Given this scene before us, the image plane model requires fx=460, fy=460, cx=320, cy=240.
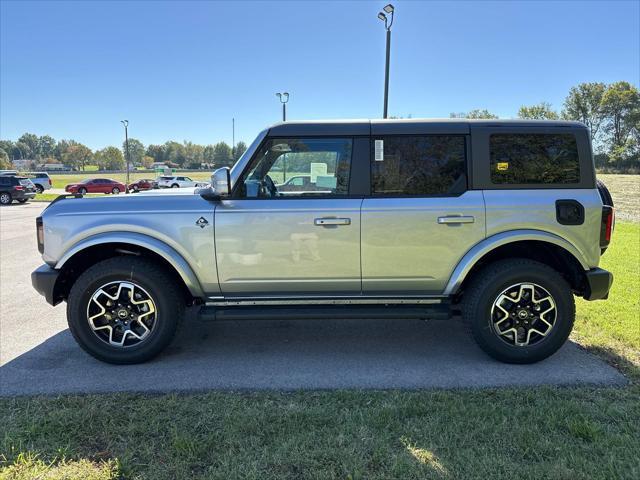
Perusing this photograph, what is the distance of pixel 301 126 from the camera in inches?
153

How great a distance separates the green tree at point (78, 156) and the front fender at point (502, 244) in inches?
5787

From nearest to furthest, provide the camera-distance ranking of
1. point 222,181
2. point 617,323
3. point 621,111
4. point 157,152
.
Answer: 1. point 222,181
2. point 617,323
3. point 621,111
4. point 157,152

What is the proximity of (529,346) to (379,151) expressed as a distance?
2050 millimetres

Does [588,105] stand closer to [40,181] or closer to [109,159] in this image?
[40,181]

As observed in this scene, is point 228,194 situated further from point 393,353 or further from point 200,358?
point 393,353

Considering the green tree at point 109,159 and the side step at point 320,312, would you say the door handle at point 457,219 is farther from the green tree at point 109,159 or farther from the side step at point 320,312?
the green tree at point 109,159

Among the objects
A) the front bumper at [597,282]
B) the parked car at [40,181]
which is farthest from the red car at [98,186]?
the front bumper at [597,282]

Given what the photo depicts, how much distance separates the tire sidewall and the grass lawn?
19.6 inches

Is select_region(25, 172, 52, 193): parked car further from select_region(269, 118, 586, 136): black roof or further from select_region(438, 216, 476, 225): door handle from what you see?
select_region(438, 216, 476, 225): door handle

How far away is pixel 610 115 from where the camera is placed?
8356 centimetres

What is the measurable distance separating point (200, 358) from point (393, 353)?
68.1 inches

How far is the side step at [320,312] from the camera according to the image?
384cm

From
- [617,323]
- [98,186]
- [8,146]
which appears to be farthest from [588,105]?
[8,146]

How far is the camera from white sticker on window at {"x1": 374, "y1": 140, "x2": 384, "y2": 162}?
3840 millimetres
